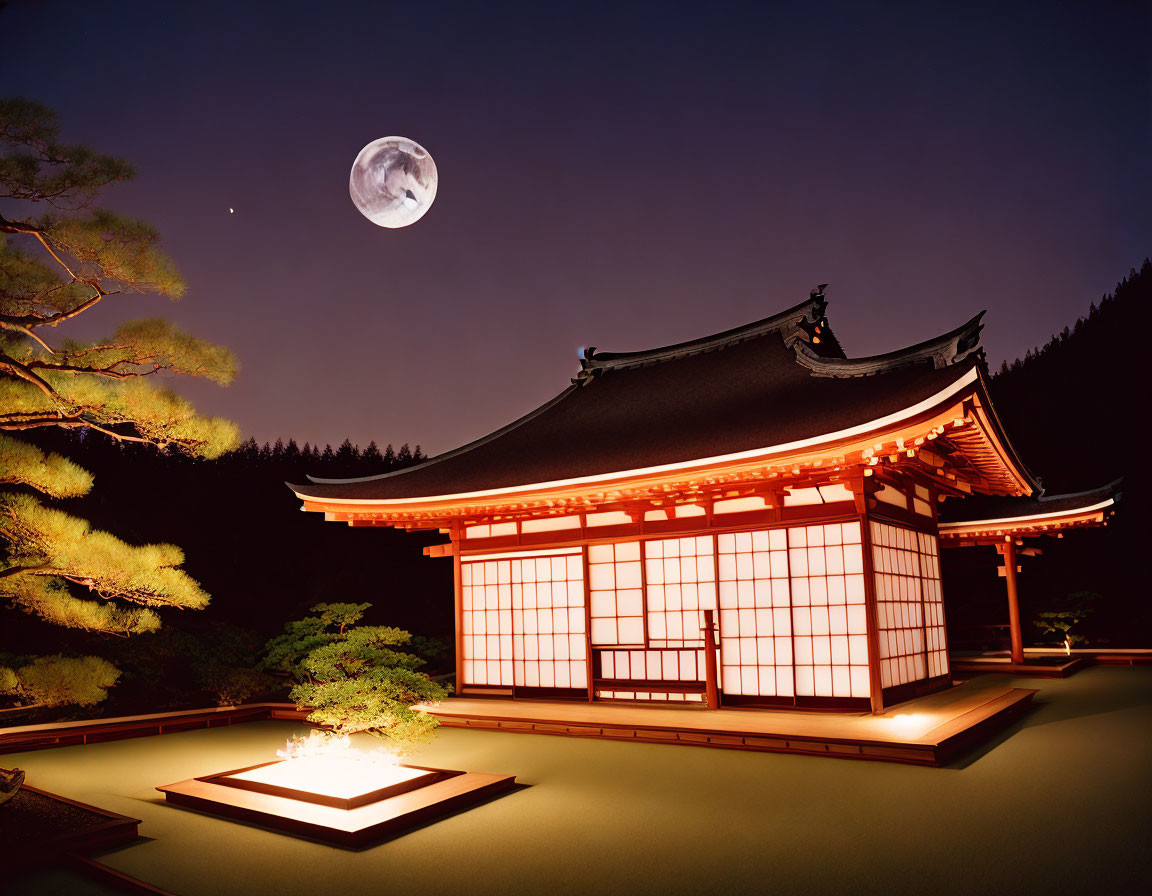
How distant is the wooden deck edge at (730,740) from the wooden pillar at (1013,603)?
768cm

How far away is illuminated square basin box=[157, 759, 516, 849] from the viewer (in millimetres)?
4391

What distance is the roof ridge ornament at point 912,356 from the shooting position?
716cm

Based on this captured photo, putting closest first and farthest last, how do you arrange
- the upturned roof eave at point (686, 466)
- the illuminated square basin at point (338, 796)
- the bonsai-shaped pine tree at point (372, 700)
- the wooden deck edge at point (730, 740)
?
the illuminated square basin at point (338, 796) < the bonsai-shaped pine tree at point (372, 700) < the wooden deck edge at point (730, 740) < the upturned roof eave at point (686, 466)

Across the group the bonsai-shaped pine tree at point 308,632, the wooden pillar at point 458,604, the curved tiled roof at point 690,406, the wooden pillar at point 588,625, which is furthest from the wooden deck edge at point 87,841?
the wooden pillar at point 458,604

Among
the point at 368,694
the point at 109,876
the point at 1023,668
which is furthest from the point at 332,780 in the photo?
the point at 1023,668

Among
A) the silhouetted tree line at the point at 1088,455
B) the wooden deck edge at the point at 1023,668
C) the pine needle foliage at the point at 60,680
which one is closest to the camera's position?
the pine needle foliage at the point at 60,680

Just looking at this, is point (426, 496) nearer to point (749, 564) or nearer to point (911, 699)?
point (749, 564)

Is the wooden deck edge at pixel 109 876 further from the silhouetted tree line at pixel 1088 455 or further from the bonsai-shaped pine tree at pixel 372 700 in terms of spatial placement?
the silhouetted tree line at pixel 1088 455

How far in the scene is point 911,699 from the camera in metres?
8.14

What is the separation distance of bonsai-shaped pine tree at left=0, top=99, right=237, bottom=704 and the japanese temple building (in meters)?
3.57

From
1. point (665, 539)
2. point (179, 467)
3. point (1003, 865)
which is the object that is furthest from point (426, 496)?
point (179, 467)

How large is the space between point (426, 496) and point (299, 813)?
4.81 meters

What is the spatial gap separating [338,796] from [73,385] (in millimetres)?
3489

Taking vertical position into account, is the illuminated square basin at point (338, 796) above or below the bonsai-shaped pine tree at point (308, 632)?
below
